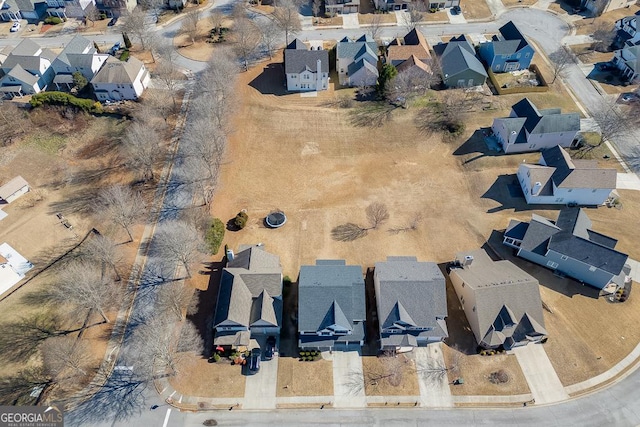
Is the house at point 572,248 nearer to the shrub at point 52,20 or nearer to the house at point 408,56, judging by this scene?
the house at point 408,56

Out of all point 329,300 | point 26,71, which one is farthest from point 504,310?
point 26,71

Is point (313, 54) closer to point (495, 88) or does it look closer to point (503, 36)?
point (495, 88)

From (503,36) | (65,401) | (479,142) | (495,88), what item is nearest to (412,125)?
(479,142)

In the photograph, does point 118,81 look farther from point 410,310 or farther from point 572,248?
point 572,248

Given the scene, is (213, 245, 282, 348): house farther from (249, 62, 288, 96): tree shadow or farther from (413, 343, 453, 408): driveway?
(249, 62, 288, 96): tree shadow

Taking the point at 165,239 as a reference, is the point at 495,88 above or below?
above

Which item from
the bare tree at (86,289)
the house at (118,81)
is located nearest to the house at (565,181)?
the bare tree at (86,289)
